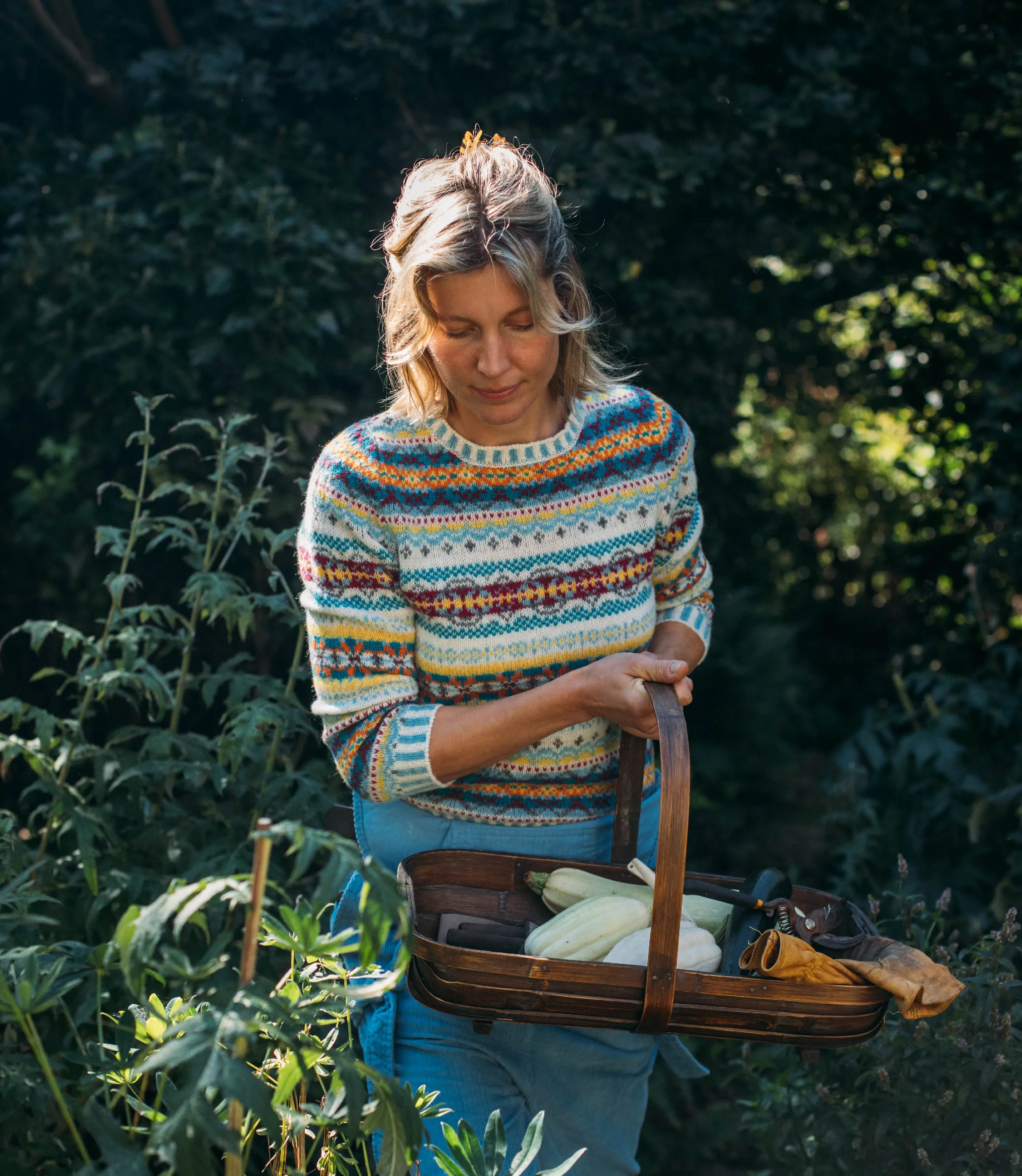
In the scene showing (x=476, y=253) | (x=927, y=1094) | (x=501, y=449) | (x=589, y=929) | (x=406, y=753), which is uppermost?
(x=476, y=253)

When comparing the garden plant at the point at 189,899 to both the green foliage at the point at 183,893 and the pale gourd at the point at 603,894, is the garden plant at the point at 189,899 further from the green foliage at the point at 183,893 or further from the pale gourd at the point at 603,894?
the pale gourd at the point at 603,894

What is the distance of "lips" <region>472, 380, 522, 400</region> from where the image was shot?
1710mm

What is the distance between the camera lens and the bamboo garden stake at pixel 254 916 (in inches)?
42.1

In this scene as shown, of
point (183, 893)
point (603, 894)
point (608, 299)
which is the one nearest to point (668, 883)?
point (603, 894)

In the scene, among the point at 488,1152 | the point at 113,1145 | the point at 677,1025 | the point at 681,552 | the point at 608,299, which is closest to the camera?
A: the point at 113,1145

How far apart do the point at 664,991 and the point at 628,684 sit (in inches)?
15.2

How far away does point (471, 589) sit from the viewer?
1.72m

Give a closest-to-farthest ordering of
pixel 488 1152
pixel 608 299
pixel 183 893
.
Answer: pixel 183 893, pixel 488 1152, pixel 608 299

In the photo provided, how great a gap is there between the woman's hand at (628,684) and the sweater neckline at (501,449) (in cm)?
34

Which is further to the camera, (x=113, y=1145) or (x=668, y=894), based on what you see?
(x=668, y=894)

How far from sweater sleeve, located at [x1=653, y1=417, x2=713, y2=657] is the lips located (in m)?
0.31

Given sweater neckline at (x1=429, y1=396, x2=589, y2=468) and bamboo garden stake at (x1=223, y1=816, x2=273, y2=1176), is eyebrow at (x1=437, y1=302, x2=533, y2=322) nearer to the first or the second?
→ sweater neckline at (x1=429, y1=396, x2=589, y2=468)

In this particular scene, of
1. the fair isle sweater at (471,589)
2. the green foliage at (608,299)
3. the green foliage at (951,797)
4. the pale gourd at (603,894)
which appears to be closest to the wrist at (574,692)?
the fair isle sweater at (471,589)

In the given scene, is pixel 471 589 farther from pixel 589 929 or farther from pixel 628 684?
pixel 589 929
